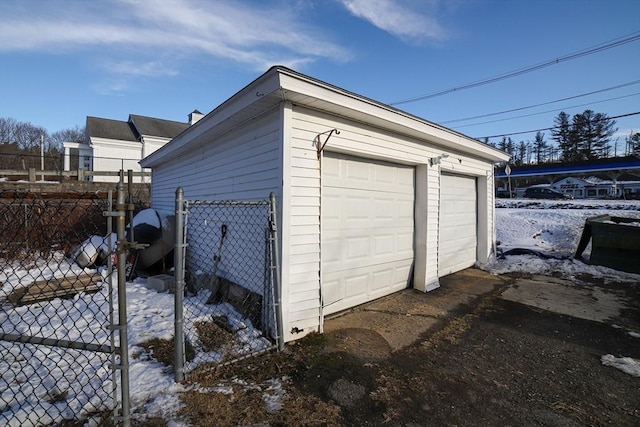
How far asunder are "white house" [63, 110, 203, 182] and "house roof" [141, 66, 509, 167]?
1811 cm

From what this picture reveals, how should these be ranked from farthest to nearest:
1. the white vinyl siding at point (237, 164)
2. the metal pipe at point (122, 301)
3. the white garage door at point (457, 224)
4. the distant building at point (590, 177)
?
the distant building at point (590, 177), the white garage door at point (457, 224), the white vinyl siding at point (237, 164), the metal pipe at point (122, 301)

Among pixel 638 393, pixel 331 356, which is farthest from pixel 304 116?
pixel 638 393

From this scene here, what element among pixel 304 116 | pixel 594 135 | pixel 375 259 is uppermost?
pixel 594 135

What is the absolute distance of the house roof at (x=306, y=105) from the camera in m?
3.26

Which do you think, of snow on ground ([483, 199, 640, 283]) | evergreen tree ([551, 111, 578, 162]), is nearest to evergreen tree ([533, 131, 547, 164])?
evergreen tree ([551, 111, 578, 162])

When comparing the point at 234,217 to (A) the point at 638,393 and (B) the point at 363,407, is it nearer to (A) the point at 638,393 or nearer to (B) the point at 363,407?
(B) the point at 363,407

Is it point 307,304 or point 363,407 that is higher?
point 307,304

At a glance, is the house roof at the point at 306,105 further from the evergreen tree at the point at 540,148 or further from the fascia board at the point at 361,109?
the evergreen tree at the point at 540,148

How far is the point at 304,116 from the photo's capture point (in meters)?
3.72

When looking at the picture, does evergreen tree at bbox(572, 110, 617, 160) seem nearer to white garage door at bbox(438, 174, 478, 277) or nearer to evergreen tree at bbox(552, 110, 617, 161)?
evergreen tree at bbox(552, 110, 617, 161)

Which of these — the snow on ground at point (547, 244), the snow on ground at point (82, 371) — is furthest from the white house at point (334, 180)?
the snow on ground at point (547, 244)

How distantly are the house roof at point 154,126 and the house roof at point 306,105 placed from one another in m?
18.7

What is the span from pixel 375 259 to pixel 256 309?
204 cm

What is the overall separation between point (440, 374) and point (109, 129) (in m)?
25.4
